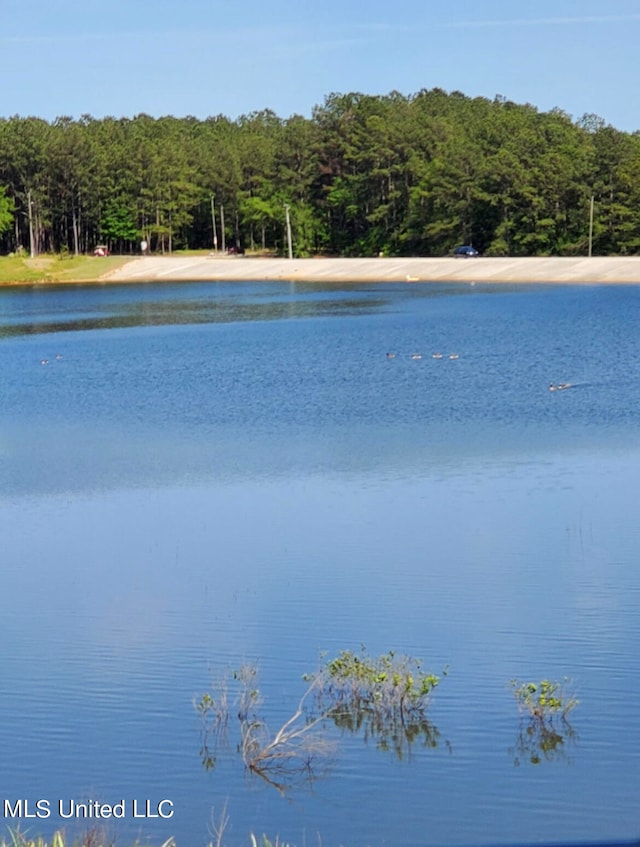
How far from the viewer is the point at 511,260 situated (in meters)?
98.4

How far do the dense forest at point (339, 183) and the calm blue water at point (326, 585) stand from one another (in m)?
71.1

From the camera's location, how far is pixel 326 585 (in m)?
15.8

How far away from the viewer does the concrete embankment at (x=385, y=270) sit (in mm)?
90438

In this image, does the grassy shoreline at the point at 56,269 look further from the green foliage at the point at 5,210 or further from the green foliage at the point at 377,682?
the green foliage at the point at 377,682

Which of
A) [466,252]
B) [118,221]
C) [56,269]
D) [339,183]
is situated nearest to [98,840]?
[466,252]

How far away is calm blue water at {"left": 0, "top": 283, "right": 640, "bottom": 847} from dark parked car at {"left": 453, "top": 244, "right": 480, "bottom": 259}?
6950 centimetres

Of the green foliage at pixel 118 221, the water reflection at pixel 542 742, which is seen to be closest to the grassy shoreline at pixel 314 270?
the green foliage at pixel 118 221

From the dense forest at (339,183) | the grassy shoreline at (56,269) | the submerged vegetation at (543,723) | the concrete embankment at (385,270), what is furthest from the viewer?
the grassy shoreline at (56,269)

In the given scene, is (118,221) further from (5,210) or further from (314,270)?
(314,270)

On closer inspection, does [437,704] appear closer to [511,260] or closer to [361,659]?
[361,659]

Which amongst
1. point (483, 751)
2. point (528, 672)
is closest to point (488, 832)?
point (483, 751)

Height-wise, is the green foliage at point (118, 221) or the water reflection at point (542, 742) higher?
the green foliage at point (118, 221)

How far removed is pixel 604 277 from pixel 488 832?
81.5m

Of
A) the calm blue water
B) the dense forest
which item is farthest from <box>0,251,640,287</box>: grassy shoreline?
the calm blue water
